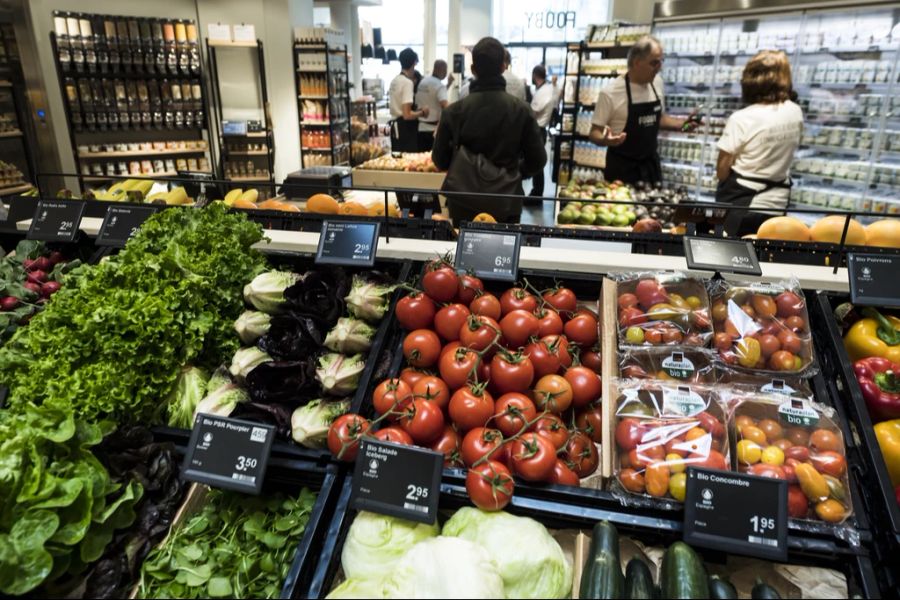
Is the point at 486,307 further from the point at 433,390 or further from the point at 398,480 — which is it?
the point at 398,480

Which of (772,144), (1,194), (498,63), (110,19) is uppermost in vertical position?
(110,19)

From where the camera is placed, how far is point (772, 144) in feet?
11.5

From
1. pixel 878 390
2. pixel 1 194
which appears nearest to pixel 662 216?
pixel 878 390

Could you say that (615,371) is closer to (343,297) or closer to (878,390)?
(878,390)

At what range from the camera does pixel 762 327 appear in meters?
1.63

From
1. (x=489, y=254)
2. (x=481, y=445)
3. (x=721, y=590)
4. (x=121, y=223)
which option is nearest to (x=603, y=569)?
(x=721, y=590)

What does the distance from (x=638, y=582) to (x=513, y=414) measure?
1.50 feet

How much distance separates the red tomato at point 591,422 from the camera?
160 centimetres

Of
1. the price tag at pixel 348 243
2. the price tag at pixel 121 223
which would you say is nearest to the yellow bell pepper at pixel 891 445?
the price tag at pixel 348 243

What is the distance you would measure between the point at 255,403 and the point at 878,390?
1.72 m

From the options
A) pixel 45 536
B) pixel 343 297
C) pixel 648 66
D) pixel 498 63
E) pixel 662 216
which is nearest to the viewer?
pixel 45 536

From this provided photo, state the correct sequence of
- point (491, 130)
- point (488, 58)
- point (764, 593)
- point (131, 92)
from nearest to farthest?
point (764, 593)
point (488, 58)
point (491, 130)
point (131, 92)

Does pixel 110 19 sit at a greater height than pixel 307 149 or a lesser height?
greater

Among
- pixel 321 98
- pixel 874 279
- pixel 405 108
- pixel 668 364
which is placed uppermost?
pixel 321 98
